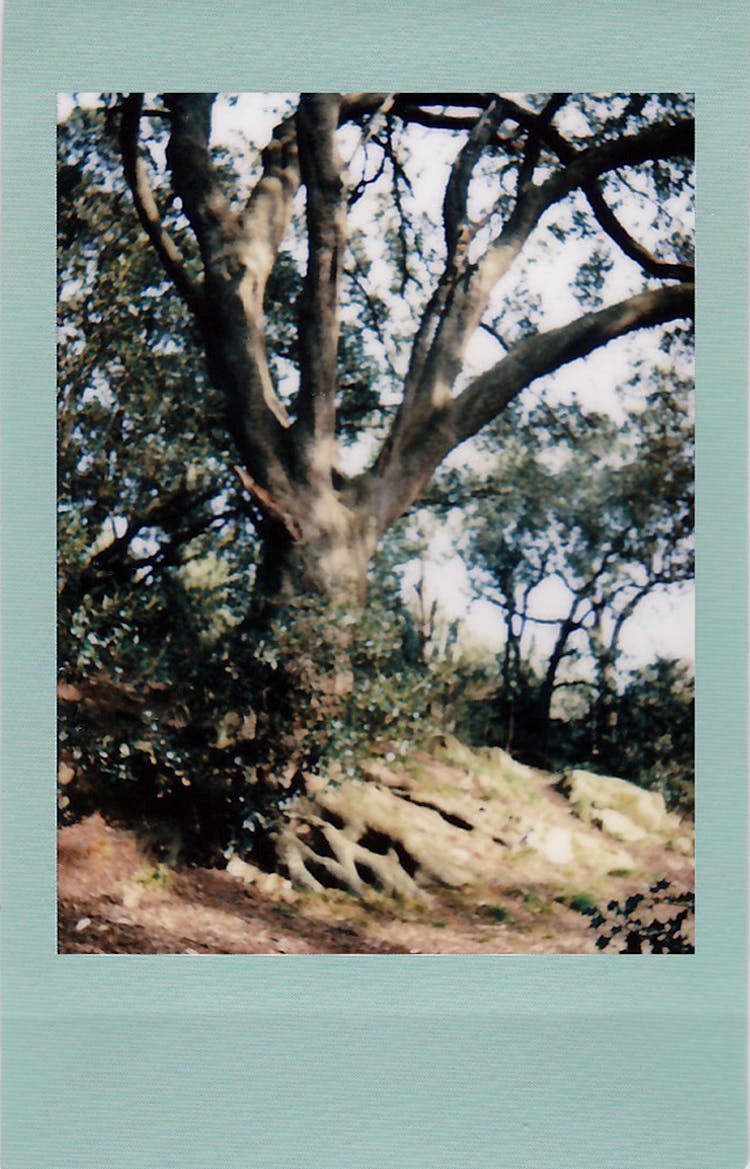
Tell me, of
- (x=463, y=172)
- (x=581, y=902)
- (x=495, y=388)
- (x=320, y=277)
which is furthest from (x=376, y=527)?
(x=581, y=902)

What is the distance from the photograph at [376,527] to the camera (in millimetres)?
4754

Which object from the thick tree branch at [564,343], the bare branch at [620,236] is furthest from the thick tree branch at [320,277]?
the bare branch at [620,236]

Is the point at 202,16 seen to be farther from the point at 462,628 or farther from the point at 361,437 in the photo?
the point at 462,628

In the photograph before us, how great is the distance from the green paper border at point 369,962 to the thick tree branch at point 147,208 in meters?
0.16

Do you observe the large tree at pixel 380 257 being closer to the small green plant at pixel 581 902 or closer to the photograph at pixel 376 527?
the photograph at pixel 376 527

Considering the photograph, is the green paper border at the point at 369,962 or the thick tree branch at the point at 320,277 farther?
the thick tree branch at the point at 320,277

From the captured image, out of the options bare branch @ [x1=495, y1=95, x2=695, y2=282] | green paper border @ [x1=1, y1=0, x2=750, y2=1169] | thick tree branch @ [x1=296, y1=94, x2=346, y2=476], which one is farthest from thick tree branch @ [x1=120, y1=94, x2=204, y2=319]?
bare branch @ [x1=495, y1=95, x2=695, y2=282]

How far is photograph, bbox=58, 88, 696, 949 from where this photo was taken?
4.75 meters

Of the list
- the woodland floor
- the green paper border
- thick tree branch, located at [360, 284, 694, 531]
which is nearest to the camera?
the green paper border

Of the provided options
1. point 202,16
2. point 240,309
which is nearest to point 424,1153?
point 240,309

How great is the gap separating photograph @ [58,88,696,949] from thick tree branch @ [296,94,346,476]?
0.01m

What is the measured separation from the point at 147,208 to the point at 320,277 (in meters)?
0.77

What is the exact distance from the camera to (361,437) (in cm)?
489

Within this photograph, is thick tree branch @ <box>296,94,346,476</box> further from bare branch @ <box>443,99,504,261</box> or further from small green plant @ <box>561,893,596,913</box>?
small green plant @ <box>561,893,596,913</box>
